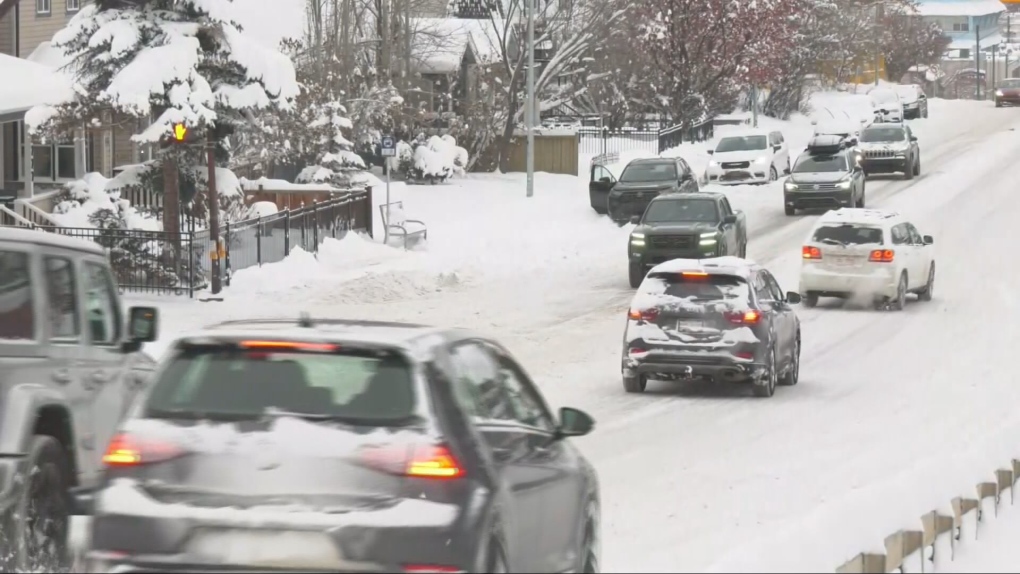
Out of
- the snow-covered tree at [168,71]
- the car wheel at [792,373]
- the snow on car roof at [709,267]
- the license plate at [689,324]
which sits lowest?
the car wheel at [792,373]

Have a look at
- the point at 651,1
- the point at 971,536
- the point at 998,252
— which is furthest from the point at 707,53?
the point at 971,536

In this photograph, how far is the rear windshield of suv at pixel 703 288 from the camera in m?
20.6

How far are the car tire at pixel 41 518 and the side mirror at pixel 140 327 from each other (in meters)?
1.42

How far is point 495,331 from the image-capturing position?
27453 mm

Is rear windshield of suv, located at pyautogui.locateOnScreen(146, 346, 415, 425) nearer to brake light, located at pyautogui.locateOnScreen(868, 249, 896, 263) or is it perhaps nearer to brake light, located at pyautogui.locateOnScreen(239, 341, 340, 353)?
brake light, located at pyautogui.locateOnScreen(239, 341, 340, 353)

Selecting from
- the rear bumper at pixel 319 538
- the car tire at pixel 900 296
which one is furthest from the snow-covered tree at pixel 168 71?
the rear bumper at pixel 319 538

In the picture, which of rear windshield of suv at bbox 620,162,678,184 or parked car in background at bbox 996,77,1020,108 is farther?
parked car in background at bbox 996,77,1020,108

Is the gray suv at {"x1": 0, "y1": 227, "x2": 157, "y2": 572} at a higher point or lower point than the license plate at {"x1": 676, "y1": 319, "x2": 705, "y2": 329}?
higher

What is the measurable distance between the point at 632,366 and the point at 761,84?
1986 inches

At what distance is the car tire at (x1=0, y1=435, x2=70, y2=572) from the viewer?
916cm

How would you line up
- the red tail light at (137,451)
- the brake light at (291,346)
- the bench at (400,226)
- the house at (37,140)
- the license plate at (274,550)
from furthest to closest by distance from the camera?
the bench at (400,226)
the house at (37,140)
the brake light at (291,346)
the red tail light at (137,451)
the license plate at (274,550)

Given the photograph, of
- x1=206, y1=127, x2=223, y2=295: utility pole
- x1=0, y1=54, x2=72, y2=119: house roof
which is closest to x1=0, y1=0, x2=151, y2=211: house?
x1=0, y1=54, x2=72, y2=119: house roof

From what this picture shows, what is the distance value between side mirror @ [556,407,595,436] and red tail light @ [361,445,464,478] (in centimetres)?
160

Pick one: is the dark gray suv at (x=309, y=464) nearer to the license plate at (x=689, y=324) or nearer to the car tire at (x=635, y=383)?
the license plate at (x=689, y=324)
